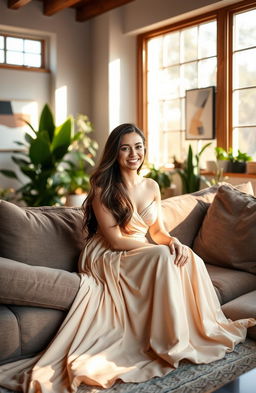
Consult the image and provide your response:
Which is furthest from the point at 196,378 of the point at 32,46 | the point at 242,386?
the point at 32,46

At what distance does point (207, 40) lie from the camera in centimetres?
532

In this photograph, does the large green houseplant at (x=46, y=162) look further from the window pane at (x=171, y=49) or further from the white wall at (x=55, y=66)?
the window pane at (x=171, y=49)

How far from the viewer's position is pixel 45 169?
577 centimetres

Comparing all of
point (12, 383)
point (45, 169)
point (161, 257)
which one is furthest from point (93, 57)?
point (12, 383)

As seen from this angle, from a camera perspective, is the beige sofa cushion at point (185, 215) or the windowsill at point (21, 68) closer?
the beige sofa cushion at point (185, 215)

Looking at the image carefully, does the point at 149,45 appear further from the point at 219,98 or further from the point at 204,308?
the point at 204,308

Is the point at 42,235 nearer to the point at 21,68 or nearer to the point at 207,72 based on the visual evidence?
the point at 207,72

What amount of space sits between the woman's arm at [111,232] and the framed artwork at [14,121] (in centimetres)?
370

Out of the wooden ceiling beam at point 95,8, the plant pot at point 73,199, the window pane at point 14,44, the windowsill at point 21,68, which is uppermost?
the wooden ceiling beam at point 95,8

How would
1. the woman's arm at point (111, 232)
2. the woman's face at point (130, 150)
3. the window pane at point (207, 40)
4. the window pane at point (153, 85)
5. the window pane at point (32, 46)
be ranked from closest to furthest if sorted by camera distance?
the woman's arm at point (111, 232) → the woman's face at point (130, 150) → the window pane at point (207, 40) → the window pane at point (153, 85) → the window pane at point (32, 46)

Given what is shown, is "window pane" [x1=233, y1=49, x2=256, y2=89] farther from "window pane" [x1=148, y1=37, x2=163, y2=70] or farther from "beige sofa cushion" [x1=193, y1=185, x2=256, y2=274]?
"beige sofa cushion" [x1=193, y1=185, x2=256, y2=274]

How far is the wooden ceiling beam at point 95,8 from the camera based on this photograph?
18.7ft

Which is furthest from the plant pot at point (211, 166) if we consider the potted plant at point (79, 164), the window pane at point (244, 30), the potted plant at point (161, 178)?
the potted plant at point (79, 164)

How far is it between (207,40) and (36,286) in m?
3.96
